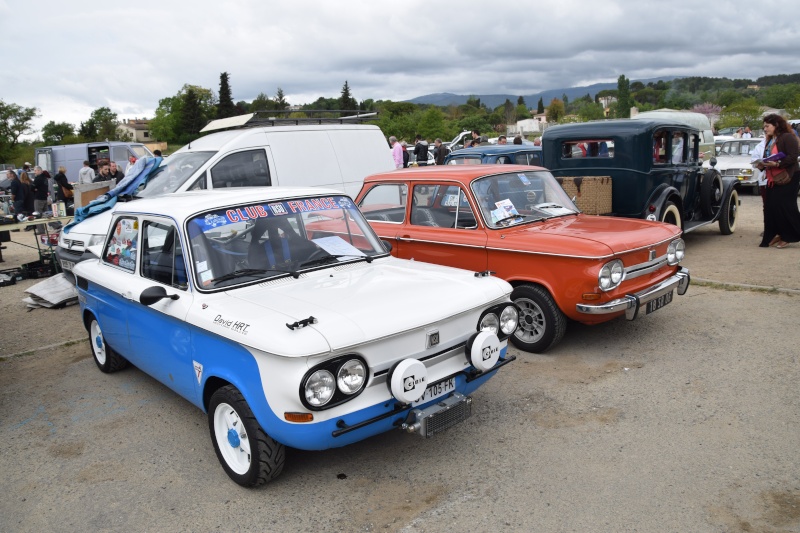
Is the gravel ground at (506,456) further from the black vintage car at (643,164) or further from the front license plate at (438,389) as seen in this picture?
the black vintage car at (643,164)

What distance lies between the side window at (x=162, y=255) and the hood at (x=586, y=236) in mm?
3044

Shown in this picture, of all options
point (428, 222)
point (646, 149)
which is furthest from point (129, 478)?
point (646, 149)

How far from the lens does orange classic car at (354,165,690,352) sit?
216 inches

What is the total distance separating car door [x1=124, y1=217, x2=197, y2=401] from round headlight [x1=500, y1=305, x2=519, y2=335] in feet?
6.92

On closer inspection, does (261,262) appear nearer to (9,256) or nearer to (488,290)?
(488,290)

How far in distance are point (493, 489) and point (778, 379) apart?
9.55ft

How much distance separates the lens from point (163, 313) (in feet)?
14.0

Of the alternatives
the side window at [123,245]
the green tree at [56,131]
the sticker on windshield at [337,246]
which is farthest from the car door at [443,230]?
the green tree at [56,131]

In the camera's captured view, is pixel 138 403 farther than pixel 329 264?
Yes

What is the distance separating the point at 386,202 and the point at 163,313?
11.4 ft

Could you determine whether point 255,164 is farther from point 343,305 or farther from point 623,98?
point 623,98

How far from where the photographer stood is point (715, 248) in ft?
34.3

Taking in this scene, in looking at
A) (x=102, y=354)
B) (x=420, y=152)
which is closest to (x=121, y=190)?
(x=102, y=354)

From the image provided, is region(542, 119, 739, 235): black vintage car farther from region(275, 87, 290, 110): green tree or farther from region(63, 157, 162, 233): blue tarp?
region(275, 87, 290, 110): green tree
